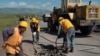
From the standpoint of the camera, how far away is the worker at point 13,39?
318 inches

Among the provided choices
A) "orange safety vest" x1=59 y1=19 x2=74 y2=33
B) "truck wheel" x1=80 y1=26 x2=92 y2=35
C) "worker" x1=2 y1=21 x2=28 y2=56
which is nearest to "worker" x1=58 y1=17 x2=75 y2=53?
"orange safety vest" x1=59 y1=19 x2=74 y2=33

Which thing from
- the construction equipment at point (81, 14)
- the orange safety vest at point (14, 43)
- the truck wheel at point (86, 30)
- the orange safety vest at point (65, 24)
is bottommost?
the truck wheel at point (86, 30)

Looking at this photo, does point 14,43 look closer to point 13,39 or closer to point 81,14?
point 13,39

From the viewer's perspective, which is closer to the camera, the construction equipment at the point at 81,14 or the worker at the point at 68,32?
the worker at the point at 68,32

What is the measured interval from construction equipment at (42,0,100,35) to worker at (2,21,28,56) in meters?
15.2

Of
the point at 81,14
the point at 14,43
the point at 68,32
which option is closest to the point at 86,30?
the point at 81,14

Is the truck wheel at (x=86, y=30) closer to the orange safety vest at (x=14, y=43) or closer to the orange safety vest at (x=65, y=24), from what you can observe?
the orange safety vest at (x=65, y=24)

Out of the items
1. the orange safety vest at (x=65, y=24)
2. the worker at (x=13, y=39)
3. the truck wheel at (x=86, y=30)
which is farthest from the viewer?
the truck wheel at (x=86, y=30)

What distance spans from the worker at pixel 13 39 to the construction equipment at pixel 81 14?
49.9 ft

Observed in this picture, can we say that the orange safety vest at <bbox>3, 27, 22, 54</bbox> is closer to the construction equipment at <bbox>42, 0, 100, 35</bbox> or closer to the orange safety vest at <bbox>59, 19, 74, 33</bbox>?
the orange safety vest at <bbox>59, 19, 74, 33</bbox>

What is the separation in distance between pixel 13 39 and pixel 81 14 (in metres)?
16.4

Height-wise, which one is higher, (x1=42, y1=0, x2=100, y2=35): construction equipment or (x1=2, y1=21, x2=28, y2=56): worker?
(x1=2, y1=21, x2=28, y2=56): worker

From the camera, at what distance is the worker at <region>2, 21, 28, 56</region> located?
26.5 ft

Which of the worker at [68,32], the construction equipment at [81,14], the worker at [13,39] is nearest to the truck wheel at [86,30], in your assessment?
the construction equipment at [81,14]
